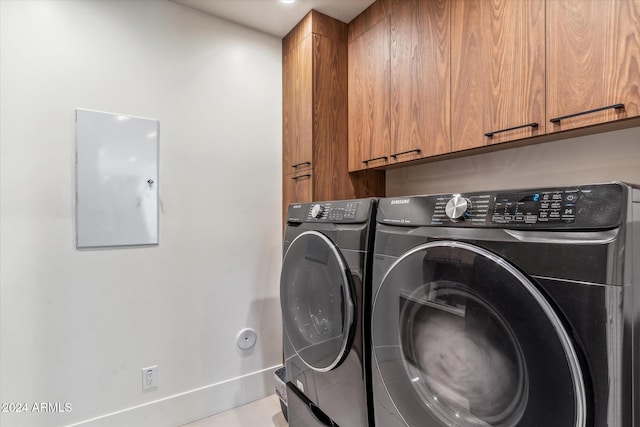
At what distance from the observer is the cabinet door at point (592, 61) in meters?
0.89

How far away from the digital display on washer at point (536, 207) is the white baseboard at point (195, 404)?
1884mm

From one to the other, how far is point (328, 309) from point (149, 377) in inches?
47.6

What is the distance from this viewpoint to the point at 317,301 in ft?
4.42

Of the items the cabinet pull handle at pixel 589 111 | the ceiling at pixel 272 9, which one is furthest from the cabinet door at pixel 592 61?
the ceiling at pixel 272 9

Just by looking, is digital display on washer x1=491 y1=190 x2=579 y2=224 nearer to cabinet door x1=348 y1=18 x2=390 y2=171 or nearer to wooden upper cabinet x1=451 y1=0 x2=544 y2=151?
wooden upper cabinet x1=451 y1=0 x2=544 y2=151

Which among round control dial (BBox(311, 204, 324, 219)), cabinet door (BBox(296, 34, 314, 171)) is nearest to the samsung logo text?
round control dial (BBox(311, 204, 324, 219))

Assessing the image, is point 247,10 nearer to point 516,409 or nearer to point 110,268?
point 110,268

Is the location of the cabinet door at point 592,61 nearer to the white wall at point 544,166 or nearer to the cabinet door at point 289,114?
the white wall at point 544,166

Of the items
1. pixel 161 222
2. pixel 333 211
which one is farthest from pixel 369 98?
pixel 161 222

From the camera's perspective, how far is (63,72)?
1.52m

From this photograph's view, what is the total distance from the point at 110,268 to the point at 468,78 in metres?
1.97

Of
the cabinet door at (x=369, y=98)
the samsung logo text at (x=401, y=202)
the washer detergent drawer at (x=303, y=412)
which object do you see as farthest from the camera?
the cabinet door at (x=369, y=98)

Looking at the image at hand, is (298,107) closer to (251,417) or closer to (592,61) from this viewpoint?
(592,61)

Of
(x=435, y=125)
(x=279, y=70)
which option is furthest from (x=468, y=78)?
(x=279, y=70)
